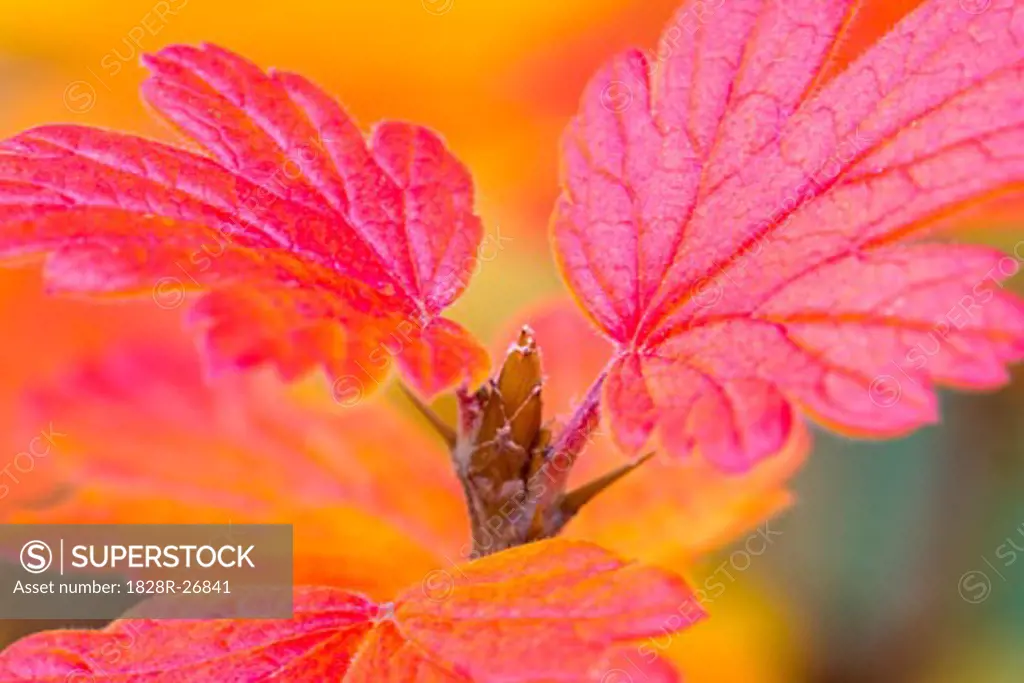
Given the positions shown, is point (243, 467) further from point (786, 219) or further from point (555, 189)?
point (555, 189)

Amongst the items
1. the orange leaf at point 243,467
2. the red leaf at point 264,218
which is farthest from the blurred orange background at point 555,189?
the red leaf at point 264,218

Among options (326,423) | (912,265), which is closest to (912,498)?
(326,423)

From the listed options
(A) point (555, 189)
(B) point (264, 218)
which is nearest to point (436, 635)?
(B) point (264, 218)

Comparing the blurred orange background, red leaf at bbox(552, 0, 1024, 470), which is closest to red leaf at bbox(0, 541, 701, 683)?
red leaf at bbox(552, 0, 1024, 470)

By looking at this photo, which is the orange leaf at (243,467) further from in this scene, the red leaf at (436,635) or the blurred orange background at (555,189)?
the blurred orange background at (555,189)

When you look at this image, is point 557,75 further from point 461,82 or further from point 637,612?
point 637,612

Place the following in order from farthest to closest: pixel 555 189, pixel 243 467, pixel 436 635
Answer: pixel 555 189
pixel 243 467
pixel 436 635

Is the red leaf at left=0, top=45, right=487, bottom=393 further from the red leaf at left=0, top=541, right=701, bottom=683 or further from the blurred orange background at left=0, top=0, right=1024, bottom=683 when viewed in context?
the blurred orange background at left=0, top=0, right=1024, bottom=683
